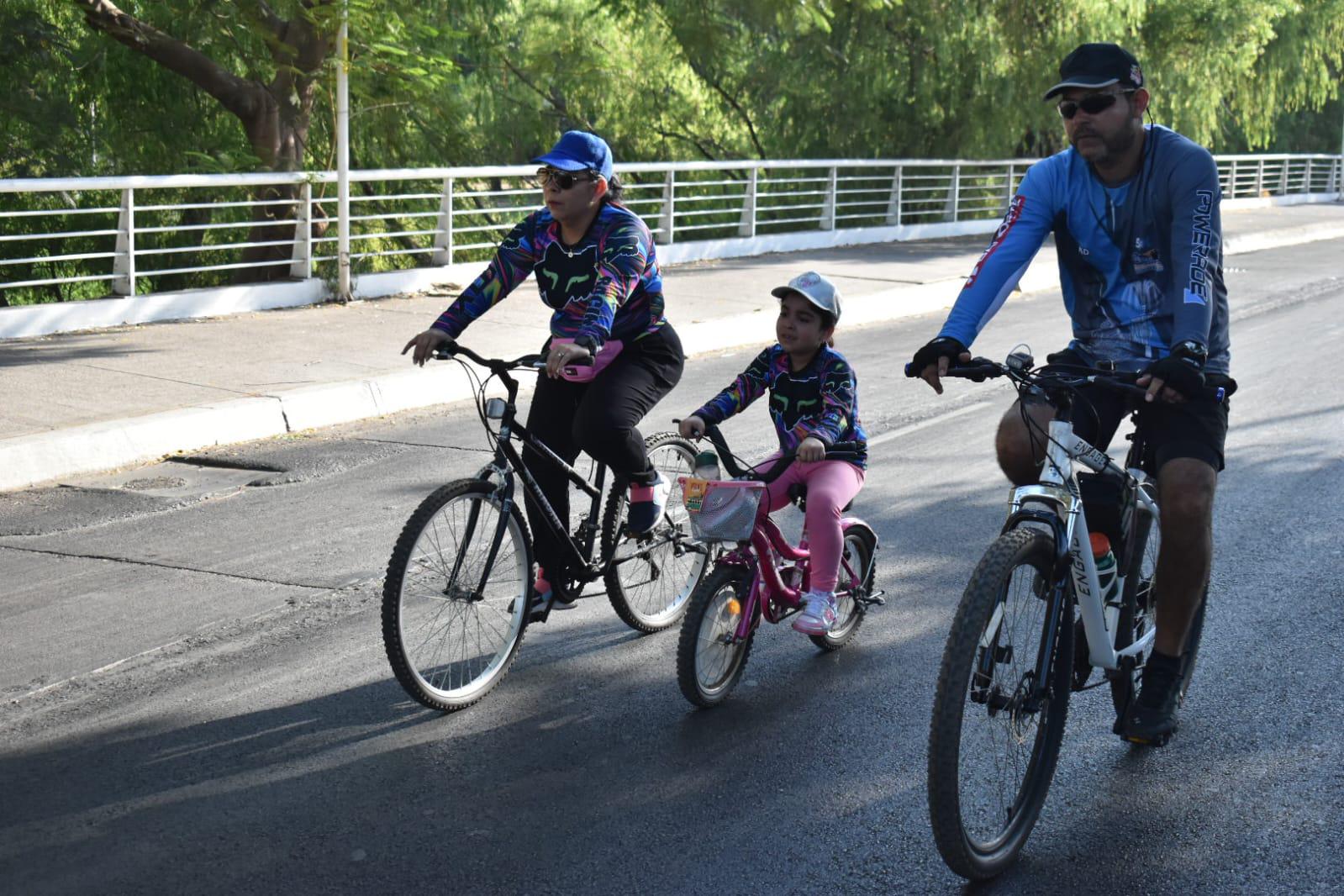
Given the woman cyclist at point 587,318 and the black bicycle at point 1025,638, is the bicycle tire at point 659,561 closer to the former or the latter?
the woman cyclist at point 587,318

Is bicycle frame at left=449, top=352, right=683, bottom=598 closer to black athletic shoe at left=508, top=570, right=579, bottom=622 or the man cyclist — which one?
black athletic shoe at left=508, top=570, right=579, bottom=622

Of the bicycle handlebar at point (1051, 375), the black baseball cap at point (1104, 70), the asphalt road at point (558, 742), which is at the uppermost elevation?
the black baseball cap at point (1104, 70)

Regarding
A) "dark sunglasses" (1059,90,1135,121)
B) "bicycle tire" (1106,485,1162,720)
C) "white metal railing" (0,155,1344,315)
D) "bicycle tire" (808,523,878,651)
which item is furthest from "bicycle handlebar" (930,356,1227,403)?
"white metal railing" (0,155,1344,315)

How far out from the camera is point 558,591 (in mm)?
5348

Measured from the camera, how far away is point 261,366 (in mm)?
11078

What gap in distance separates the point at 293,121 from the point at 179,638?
1182cm

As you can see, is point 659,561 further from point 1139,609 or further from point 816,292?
point 1139,609

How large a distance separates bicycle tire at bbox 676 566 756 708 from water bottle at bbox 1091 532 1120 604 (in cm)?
125

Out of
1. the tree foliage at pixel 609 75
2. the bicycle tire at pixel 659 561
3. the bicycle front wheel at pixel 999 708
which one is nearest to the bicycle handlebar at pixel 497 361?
the bicycle tire at pixel 659 561


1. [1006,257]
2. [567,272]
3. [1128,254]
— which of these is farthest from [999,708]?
[567,272]

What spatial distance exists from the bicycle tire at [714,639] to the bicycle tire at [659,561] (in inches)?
26.5

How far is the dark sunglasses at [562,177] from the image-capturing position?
5.05m

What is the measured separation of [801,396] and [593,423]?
709 mm

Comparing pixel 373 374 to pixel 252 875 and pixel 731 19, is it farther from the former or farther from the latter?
pixel 731 19
